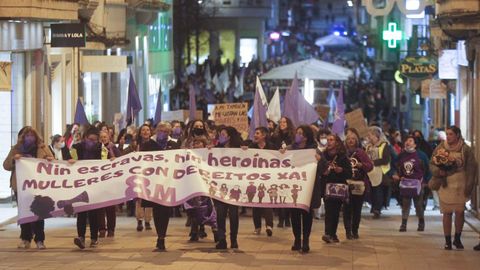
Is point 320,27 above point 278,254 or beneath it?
above

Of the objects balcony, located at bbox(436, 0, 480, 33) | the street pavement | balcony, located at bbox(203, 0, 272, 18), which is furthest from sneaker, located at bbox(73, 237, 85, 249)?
balcony, located at bbox(203, 0, 272, 18)

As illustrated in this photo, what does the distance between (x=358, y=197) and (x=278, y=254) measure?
2.69 meters

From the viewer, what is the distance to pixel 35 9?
78.2 ft

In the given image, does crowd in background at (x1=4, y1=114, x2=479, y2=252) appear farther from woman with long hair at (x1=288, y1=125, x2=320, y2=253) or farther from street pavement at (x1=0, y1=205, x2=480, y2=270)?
street pavement at (x1=0, y1=205, x2=480, y2=270)

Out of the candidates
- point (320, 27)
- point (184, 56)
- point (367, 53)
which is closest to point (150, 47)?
point (184, 56)

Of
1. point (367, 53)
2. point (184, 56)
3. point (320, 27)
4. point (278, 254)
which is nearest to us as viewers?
point (278, 254)

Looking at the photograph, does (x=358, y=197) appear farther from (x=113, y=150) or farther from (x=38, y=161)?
(x=38, y=161)

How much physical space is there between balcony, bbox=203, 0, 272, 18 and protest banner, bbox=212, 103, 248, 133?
70104mm

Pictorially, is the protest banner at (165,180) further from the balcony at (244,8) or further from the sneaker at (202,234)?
the balcony at (244,8)

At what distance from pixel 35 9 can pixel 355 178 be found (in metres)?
8.00

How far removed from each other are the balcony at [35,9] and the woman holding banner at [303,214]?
8.03 metres

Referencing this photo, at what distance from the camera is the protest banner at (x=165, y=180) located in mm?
17078

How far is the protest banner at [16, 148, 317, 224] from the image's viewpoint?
17.1 meters

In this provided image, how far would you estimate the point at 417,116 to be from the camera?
50.4 metres
